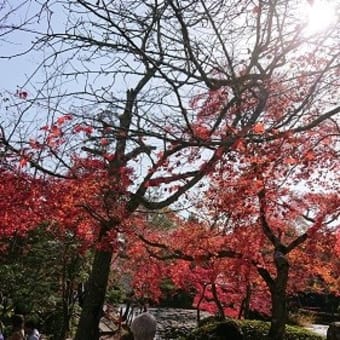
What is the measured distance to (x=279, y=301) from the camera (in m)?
10.4

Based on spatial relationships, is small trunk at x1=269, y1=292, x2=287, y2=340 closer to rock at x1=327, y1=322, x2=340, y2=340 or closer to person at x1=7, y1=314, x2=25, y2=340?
rock at x1=327, y1=322, x2=340, y2=340

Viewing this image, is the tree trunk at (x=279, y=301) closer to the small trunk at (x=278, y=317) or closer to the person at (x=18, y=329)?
the small trunk at (x=278, y=317)

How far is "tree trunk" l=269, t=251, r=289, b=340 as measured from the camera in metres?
10.4

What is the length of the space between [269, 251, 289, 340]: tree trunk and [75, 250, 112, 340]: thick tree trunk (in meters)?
4.10

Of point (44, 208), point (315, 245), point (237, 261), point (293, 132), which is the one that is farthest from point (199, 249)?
point (293, 132)

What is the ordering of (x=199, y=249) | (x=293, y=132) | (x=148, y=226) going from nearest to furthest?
(x=293, y=132)
(x=199, y=249)
(x=148, y=226)

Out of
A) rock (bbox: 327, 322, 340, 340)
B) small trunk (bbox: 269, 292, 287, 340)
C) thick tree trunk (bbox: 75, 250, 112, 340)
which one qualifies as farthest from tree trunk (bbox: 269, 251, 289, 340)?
thick tree trunk (bbox: 75, 250, 112, 340)

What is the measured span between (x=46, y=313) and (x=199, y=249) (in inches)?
242

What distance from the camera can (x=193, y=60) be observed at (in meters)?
4.90

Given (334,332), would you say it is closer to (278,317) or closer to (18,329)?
(278,317)

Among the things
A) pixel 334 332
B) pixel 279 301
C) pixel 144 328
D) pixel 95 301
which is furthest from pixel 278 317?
pixel 144 328

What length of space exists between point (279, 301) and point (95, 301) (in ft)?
14.6

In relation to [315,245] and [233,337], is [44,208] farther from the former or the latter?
[315,245]

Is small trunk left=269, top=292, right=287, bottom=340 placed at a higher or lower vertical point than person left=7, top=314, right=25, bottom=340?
higher
